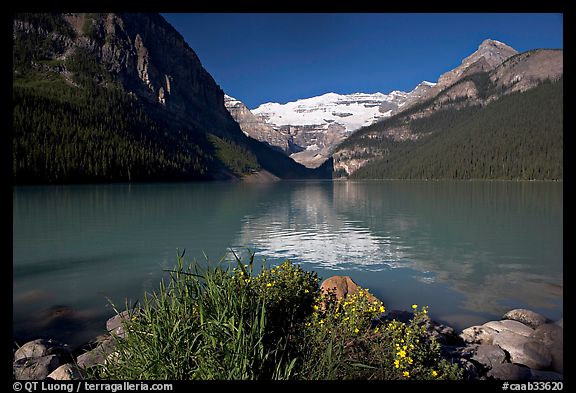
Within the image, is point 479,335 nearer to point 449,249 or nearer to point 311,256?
point 311,256

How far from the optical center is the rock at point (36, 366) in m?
6.93

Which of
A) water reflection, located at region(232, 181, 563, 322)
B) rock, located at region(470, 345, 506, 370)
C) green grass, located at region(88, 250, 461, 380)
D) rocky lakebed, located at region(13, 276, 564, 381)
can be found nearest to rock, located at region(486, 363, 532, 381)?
rocky lakebed, located at region(13, 276, 564, 381)

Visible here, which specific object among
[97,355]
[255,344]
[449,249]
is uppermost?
[255,344]

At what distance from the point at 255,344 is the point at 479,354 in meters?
6.41

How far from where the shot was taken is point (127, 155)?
148375 mm

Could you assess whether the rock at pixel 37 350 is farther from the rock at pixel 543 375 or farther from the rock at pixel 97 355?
the rock at pixel 543 375

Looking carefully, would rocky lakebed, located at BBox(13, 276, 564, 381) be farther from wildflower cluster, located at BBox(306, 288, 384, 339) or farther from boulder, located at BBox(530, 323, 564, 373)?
wildflower cluster, located at BBox(306, 288, 384, 339)

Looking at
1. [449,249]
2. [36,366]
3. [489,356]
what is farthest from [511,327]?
[449,249]

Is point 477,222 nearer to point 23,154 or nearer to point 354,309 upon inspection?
point 354,309

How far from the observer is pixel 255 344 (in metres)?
4.16

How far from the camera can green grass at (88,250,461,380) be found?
4113 mm

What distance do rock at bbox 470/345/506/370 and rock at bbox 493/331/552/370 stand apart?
0.67m
